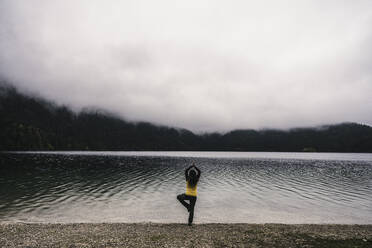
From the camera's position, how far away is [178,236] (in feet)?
54.4

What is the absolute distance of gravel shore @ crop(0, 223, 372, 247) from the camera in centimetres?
1498

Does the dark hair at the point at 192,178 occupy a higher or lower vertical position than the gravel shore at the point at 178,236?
higher

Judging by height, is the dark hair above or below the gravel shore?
above

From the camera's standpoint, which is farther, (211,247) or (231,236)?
(231,236)

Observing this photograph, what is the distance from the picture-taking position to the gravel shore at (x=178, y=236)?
15.0 meters

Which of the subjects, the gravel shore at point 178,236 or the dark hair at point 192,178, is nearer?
the gravel shore at point 178,236

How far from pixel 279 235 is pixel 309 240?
1920 mm

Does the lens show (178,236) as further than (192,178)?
No

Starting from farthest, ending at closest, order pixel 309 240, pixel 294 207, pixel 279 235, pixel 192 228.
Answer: pixel 294 207 < pixel 192 228 < pixel 279 235 < pixel 309 240

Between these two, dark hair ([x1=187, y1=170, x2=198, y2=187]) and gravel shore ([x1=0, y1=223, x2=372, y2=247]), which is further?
dark hair ([x1=187, y1=170, x2=198, y2=187])

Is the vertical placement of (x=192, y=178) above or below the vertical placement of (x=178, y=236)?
above

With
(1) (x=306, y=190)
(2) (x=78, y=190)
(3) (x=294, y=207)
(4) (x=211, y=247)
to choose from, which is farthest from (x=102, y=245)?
(1) (x=306, y=190)

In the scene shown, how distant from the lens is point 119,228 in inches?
750

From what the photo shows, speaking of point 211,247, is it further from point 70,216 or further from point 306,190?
point 306,190
